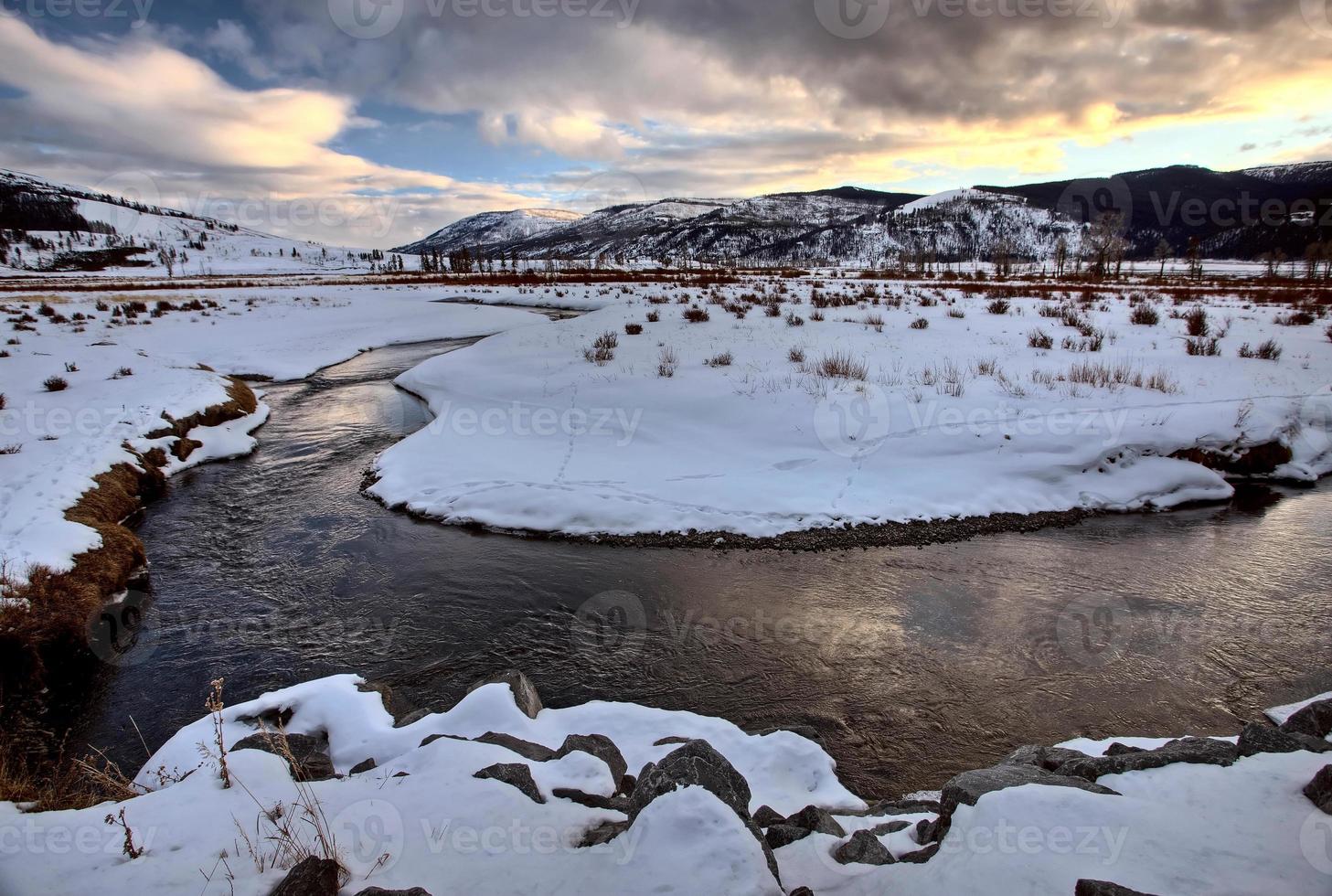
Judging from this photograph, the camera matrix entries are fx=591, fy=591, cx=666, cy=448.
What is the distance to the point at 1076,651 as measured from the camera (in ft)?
18.6

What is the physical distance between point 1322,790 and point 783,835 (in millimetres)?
2647

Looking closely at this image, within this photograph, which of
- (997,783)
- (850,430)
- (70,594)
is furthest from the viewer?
(850,430)

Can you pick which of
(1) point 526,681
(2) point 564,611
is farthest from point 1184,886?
(2) point 564,611

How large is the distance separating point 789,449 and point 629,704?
617 cm

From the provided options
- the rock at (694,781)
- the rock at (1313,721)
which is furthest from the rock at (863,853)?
the rock at (1313,721)

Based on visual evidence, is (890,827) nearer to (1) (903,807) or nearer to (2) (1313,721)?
(1) (903,807)

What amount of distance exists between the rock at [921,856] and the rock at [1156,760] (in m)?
1.25

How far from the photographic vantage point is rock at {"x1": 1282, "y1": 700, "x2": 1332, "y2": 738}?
3766mm

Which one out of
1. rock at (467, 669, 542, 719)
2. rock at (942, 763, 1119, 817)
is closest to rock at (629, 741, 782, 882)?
rock at (942, 763, 1119, 817)

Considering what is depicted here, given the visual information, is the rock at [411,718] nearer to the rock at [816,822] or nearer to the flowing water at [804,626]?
the flowing water at [804,626]

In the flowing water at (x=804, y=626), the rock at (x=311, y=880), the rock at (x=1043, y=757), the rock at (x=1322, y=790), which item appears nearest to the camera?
the rock at (x=311, y=880)

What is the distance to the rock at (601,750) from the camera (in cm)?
400

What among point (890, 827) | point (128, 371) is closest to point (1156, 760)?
point (890, 827)

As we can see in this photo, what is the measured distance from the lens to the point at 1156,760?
11.7 ft
